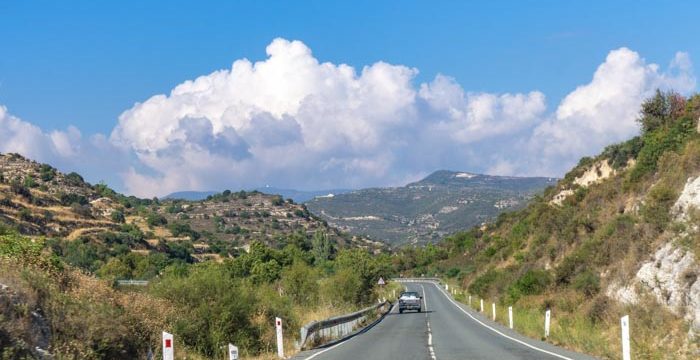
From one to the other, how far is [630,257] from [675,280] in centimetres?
668

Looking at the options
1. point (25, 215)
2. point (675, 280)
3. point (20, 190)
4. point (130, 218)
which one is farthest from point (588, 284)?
point (130, 218)

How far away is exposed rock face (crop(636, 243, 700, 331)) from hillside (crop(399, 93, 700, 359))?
0.05 metres

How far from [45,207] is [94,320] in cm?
9497

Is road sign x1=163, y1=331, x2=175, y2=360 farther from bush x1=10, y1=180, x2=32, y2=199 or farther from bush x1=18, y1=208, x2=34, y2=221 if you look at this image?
bush x1=10, y1=180, x2=32, y2=199

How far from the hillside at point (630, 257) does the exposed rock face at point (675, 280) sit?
46 mm

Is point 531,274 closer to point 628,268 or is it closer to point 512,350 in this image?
point 628,268

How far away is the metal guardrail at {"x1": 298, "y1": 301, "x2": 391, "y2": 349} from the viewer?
22019mm

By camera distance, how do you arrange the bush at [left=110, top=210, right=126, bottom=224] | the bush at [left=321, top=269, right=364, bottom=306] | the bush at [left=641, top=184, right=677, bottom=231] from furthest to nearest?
1. the bush at [left=110, top=210, right=126, bottom=224]
2. the bush at [left=321, top=269, right=364, bottom=306]
3. the bush at [left=641, top=184, right=677, bottom=231]

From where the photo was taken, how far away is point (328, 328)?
2620cm

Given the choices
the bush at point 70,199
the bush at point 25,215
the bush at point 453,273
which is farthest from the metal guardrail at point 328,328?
the bush at point 453,273

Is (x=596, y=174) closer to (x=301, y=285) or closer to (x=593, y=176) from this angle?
(x=593, y=176)

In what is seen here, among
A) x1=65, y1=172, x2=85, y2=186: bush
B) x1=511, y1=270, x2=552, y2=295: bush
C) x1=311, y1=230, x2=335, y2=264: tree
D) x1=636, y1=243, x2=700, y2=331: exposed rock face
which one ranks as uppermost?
x1=65, y1=172, x2=85, y2=186: bush

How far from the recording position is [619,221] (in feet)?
123

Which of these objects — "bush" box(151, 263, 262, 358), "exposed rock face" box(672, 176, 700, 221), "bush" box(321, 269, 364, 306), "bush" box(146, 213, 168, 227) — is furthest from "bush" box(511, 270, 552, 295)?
"bush" box(146, 213, 168, 227)
